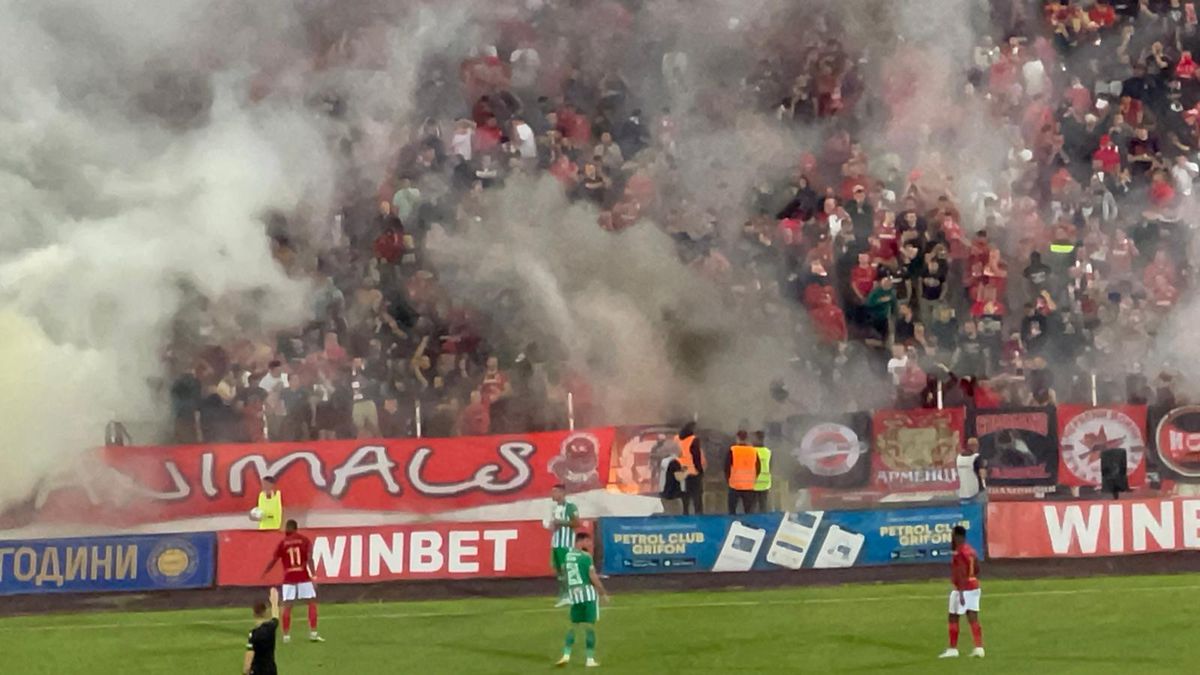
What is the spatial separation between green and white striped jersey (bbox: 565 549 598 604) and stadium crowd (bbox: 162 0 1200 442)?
6985 mm

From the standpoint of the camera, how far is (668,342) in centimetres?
2573

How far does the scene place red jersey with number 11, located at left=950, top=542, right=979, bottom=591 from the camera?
16.6 metres

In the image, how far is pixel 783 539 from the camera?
22422 mm

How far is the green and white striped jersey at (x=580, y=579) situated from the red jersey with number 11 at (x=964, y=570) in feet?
12.0

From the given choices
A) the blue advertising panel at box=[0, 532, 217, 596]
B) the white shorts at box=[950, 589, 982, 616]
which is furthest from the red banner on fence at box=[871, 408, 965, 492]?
the blue advertising panel at box=[0, 532, 217, 596]

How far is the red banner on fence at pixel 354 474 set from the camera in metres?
22.8

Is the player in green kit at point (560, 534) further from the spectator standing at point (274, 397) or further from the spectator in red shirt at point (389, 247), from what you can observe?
the spectator in red shirt at point (389, 247)

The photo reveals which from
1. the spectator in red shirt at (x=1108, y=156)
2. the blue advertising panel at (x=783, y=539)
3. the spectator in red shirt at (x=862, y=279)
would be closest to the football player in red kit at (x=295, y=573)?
the blue advertising panel at (x=783, y=539)

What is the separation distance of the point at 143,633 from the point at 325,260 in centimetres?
713

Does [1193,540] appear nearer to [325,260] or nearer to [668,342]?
[668,342]

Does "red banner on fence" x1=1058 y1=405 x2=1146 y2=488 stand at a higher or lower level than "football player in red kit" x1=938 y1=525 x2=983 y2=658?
higher

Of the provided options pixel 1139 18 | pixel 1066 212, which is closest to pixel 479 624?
pixel 1066 212

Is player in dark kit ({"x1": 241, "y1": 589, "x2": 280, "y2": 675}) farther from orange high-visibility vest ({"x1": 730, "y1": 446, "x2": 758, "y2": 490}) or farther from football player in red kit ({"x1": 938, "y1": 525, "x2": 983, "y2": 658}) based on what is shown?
orange high-visibility vest ({"x1": 730, "y1": 446, "x2": 758, "y2": 490})

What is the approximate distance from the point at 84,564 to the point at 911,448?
37.5ft
